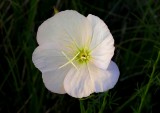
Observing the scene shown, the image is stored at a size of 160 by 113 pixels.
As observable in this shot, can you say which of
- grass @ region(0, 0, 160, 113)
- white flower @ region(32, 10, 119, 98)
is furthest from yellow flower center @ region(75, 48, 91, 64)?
grass @ region(0, 0, 160, 113)

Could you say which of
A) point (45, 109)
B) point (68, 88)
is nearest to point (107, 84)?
point (68, 88)

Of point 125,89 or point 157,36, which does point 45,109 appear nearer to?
point 125,89

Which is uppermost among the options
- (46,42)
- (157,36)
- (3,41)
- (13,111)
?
(46,42)

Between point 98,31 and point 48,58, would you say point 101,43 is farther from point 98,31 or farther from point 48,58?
point 48,58

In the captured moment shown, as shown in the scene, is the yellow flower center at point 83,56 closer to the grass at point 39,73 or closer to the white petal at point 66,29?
the white petal at point 66,29

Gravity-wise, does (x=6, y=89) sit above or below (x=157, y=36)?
below

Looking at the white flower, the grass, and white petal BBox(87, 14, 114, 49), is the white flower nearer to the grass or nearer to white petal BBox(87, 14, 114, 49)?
white petal BBox(87, 14, 114, 49)

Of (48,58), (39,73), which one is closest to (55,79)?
(48,58)
